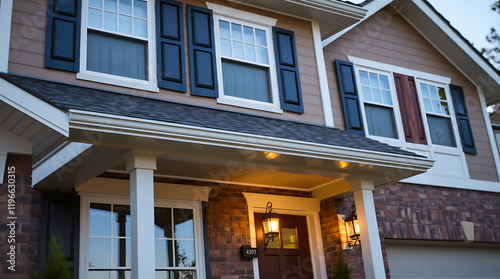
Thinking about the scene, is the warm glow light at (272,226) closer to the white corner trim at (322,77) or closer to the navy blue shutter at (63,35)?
the white corner trim at (322,77)

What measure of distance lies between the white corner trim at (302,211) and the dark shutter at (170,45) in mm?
1763

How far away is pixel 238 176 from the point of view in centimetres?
685

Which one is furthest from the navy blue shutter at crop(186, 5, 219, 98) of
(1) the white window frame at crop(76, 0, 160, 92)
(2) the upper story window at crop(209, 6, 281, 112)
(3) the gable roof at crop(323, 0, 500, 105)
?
(3) the gable roof at crop(323, 0, 500, 105)

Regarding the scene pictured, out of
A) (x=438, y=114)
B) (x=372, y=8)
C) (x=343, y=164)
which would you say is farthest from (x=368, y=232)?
(x=372, y=8)

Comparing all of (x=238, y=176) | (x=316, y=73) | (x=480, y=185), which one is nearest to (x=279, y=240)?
(x=238, y=176)

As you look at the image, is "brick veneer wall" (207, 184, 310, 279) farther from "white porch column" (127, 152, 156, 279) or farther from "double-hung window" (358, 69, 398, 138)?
"double-hung window" (358, 69, 398, 138)

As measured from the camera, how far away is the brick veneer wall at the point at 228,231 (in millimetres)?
6559

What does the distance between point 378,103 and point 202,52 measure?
11.1ft

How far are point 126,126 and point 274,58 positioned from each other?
10.9ft

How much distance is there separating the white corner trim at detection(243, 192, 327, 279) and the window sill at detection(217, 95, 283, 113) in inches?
45.2

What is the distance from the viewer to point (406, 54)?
9688mm

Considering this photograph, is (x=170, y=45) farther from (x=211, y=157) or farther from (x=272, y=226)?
(x=272, y=226)

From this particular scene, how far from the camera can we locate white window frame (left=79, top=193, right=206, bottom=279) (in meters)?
5.67

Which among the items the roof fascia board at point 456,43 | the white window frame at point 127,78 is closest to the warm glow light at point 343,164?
the white window frame at point 127,78
